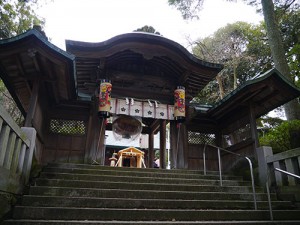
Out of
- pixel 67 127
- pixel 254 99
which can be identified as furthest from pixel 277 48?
pixel 67 127

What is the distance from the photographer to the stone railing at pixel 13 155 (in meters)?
3.52

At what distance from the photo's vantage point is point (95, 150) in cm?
804

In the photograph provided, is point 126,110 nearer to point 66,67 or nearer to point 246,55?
point 66,67

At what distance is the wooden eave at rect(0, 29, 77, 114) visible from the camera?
5.55 m

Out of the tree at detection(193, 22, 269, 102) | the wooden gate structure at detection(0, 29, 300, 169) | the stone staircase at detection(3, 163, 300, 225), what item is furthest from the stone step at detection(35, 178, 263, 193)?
the tree at detection(193, 22, 269, 102)

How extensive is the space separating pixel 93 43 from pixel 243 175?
6.46 meters

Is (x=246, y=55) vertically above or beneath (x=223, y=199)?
above

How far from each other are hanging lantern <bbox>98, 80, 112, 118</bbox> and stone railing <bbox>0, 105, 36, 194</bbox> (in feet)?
9.35

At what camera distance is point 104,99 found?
783cm

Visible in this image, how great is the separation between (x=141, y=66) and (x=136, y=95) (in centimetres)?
123

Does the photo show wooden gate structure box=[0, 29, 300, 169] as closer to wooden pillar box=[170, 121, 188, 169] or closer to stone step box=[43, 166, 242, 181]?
wooden pillar box=[170, 121, 188, 169]

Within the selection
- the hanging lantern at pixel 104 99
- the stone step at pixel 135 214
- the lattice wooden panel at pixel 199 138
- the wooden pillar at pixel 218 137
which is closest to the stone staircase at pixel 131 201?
the stone step at pixel 135 214

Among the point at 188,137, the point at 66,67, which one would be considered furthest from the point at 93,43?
the point at 188,137

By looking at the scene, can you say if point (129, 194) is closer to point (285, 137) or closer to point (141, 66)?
point (285, 137)
